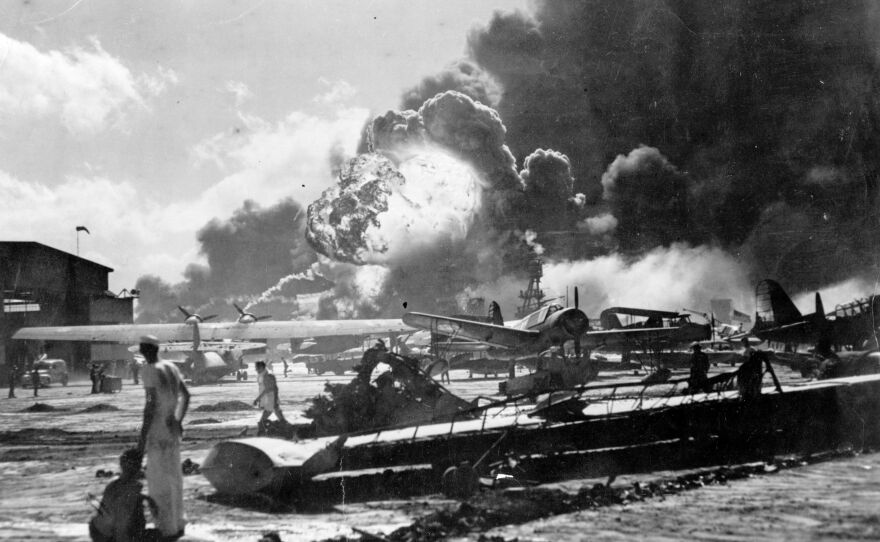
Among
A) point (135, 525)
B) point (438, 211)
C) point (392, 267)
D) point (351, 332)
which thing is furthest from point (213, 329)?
point (135, 525)

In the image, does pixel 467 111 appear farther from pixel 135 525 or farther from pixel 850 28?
pixel 135 525

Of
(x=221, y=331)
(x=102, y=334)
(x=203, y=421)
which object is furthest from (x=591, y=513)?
(x=102, y=334)

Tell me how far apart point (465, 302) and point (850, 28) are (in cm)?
4030

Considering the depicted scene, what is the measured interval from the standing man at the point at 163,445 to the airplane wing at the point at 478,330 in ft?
46.5

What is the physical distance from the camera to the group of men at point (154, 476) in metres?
5.55

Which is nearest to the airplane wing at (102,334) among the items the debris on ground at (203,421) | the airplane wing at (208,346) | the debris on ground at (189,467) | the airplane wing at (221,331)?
the airplane wing at (221,331)

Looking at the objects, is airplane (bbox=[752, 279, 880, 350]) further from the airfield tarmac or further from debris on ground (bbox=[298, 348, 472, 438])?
debris on ground (bbox=[298, 348, 472, 438])

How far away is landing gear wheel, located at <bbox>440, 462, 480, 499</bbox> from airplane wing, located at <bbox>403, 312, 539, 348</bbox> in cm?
1245

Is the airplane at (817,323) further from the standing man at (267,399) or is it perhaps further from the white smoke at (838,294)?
the standing man at (267,399)

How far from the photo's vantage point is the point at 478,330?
68.7 ft

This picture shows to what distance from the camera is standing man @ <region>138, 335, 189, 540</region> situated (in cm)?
571

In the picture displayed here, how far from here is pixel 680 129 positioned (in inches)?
2005

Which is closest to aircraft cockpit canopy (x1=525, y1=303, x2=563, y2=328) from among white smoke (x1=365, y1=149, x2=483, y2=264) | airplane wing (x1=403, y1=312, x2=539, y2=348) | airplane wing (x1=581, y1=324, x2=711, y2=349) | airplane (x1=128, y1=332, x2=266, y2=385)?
airplane wing (x1=403, y1=312, x2=539, y2=348)

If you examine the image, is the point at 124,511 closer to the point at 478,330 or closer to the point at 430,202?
the point at 478,330
